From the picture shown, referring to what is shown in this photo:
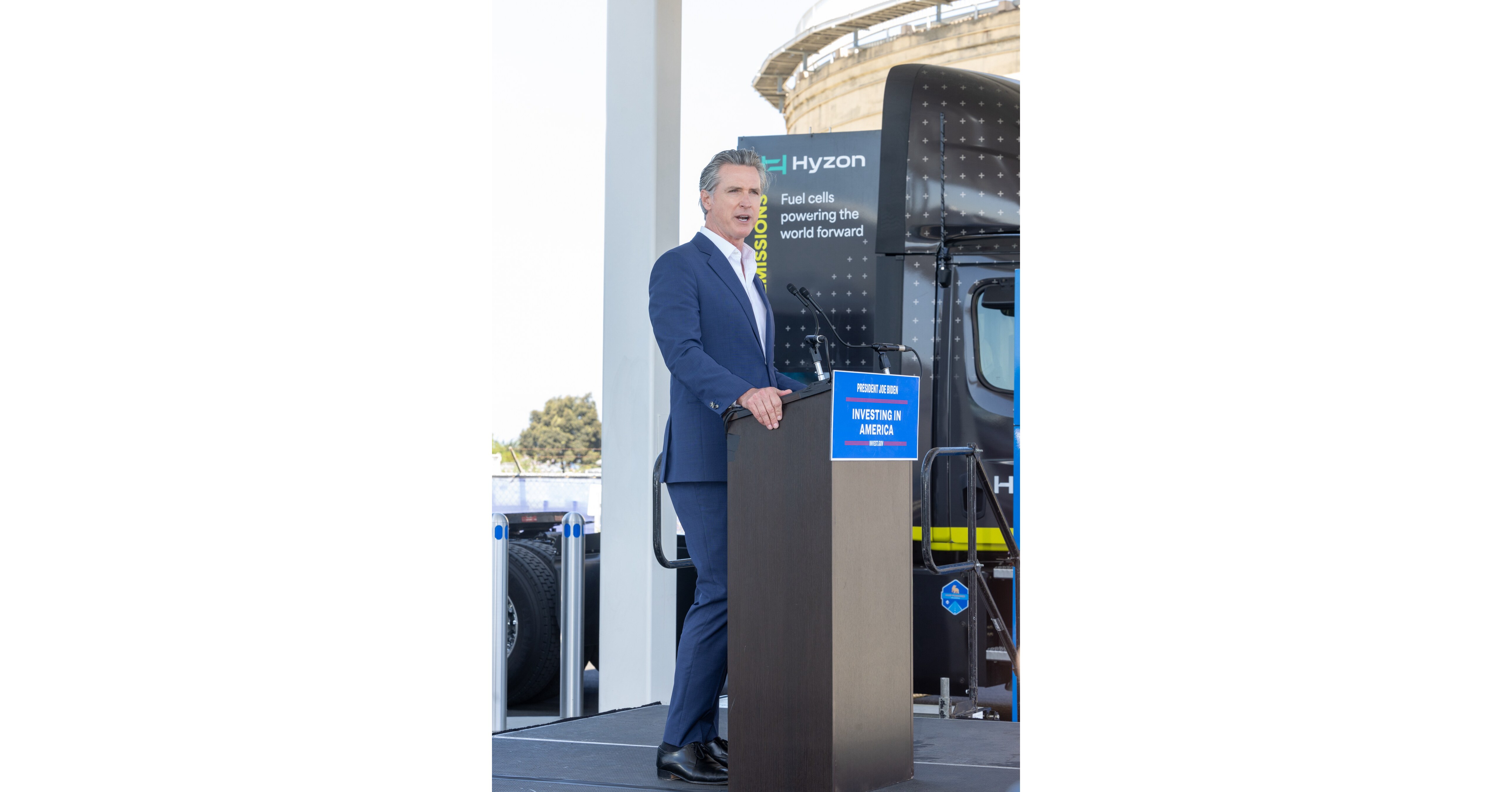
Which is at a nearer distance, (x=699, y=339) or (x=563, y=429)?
(x=699, y=339)

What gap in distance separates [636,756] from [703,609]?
0.78m

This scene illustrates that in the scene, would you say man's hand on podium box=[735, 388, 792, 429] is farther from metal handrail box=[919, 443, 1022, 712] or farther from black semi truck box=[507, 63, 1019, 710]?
black semi truck box=[507, 63, 1019, 710]

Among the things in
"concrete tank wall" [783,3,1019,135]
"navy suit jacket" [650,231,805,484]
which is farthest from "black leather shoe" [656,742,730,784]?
"concrete tank wall" [783,3,1019,135]

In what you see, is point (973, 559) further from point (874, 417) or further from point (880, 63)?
point (880, 63)

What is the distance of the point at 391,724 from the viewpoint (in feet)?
6.93

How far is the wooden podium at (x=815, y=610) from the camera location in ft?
9.04

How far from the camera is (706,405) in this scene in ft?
10.3

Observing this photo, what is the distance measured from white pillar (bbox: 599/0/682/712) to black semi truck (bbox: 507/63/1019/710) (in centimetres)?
41

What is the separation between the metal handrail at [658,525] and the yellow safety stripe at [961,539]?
1760 millimetres

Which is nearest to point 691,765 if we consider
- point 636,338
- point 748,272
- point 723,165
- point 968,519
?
point 748,272

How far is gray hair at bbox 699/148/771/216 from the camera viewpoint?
3.29 m

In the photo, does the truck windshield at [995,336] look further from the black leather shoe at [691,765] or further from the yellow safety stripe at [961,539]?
the black leather shoe at [691,765]
